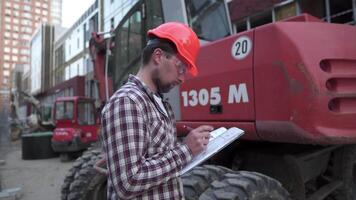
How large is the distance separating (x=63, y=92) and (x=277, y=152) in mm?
36999

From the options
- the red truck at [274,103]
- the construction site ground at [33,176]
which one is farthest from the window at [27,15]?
the red truck at [274,103]

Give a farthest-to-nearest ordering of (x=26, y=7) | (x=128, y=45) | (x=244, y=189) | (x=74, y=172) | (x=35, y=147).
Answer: (x=26, y=7)
(x=35, y=147)
(x=74, y=172)
(x=128, y=45)
(x=244, y=189)

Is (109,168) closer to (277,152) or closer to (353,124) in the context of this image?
(353,124)

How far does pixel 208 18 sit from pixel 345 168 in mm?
2135

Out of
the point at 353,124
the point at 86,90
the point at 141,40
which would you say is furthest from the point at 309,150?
the point at 86,90

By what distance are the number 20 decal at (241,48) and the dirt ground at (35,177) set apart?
6.25 m

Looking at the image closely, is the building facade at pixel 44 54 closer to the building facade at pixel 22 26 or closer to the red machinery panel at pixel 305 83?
the building facade at pixel 22 26

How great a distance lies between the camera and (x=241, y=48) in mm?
3484

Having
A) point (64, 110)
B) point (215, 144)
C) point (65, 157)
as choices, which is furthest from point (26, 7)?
point (215, 144)

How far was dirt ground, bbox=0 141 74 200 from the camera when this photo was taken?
914 cm

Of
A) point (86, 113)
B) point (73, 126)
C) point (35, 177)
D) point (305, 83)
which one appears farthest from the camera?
point (86, 113)

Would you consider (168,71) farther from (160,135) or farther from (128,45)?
(128,45)

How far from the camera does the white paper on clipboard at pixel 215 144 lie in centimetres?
195

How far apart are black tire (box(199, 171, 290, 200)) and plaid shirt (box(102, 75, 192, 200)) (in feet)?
4.04
